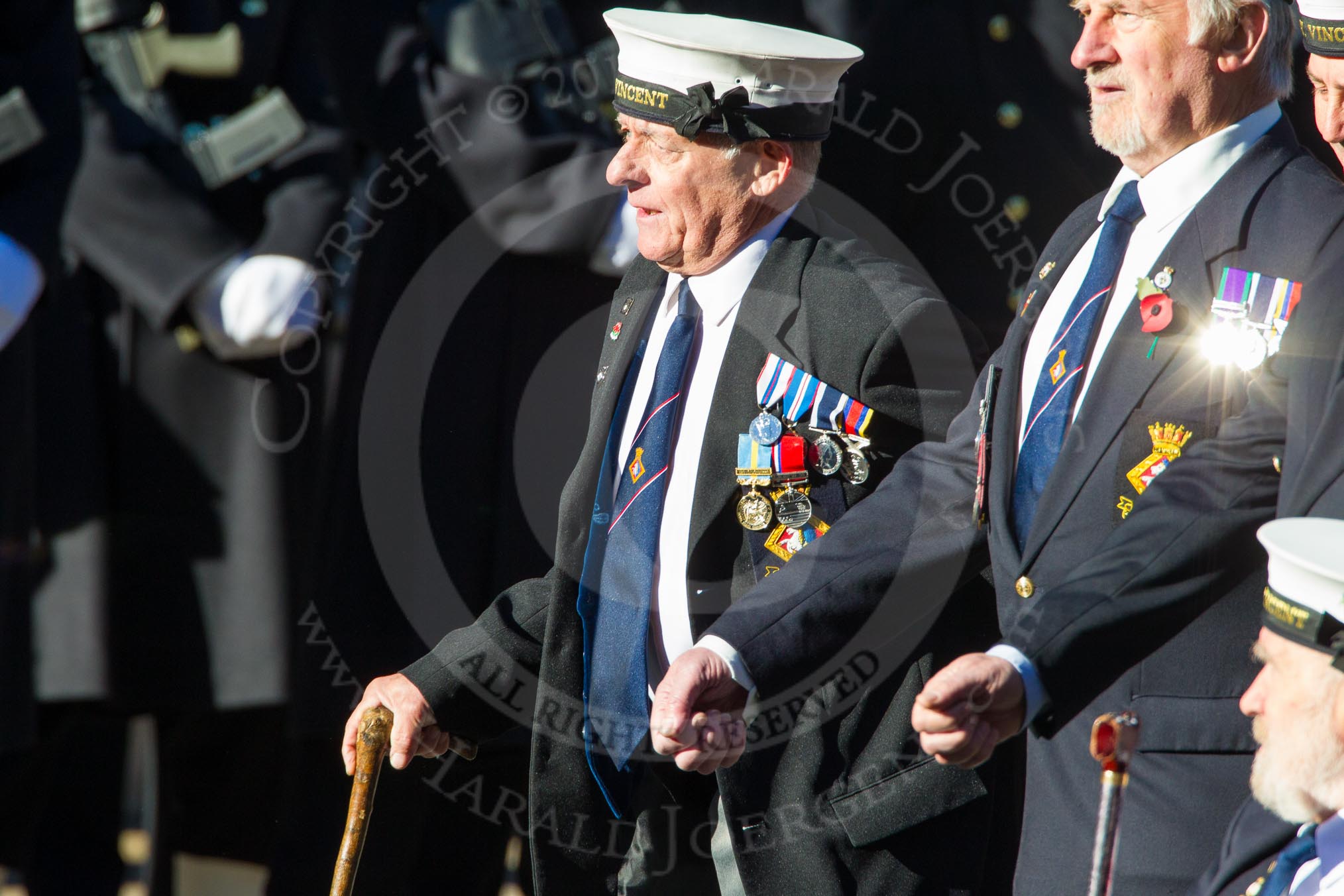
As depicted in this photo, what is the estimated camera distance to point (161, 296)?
15.3ft

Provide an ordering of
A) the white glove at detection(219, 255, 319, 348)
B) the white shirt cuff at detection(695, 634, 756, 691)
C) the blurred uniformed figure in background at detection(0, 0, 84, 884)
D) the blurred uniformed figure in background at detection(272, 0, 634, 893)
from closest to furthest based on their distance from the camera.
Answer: the white shirt cuff at detection(695, 634, 756, 691)
the blurred uniformed figure in background at detection(272, 0, 634, 893)
the blurred uniformed figure in background at detection(0, 0, 84, 884)
the white glove at detection(219, 255, 319, 348)

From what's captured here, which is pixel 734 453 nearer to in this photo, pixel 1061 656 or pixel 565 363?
pixel 1061 656

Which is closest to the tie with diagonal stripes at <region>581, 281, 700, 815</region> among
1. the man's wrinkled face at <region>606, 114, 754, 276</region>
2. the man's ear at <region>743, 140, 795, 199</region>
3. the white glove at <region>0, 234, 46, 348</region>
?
the man's wrinkled face at <region>606, 114, 754, 276</region>

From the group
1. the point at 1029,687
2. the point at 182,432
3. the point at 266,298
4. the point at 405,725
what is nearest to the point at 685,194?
the point at 405,725

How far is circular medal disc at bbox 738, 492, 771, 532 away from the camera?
119 inches

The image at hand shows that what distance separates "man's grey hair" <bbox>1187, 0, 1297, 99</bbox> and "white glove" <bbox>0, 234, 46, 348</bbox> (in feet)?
7.53

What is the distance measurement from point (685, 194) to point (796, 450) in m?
0.45

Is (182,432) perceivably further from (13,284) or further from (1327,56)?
(1327,56)

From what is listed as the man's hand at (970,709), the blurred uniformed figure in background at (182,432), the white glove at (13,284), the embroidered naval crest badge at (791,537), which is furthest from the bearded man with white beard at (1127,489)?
the blurred uniformed figure in background at (182,432)

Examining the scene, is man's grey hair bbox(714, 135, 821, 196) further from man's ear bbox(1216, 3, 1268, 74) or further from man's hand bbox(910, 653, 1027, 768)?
man's hand bbox(910, 653, 1027, 768)

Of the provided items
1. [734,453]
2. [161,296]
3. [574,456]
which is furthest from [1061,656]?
[161,296]

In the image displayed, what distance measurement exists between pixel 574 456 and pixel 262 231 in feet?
3.59

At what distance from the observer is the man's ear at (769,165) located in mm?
3104

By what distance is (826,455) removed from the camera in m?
3.03
